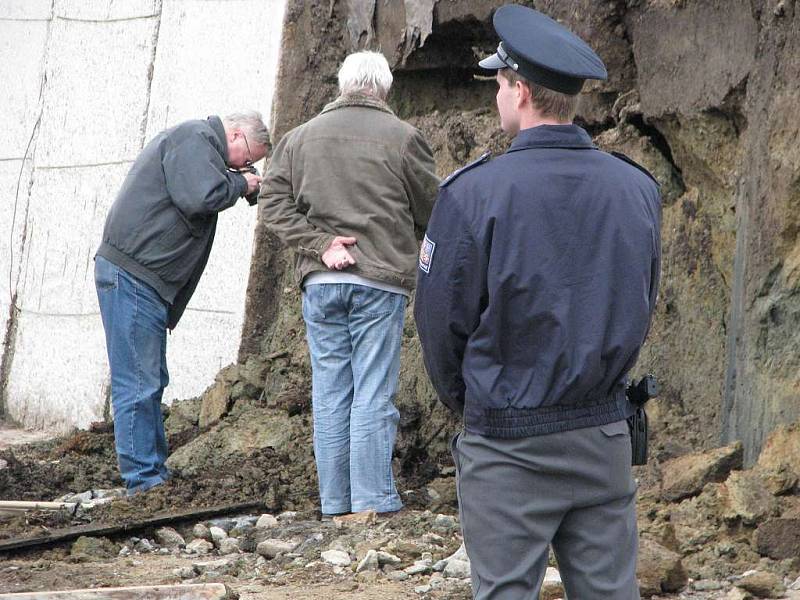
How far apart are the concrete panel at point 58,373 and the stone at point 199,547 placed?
2628 mm

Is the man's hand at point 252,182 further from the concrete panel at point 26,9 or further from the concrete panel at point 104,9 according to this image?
the concrete panel at point 26,9

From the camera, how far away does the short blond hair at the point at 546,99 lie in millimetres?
2758

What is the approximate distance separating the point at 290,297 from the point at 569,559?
434 centimetres

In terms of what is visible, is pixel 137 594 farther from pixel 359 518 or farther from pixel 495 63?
pixel 495 63

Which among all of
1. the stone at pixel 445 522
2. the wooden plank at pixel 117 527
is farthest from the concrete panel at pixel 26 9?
the stone at pixel 445 522

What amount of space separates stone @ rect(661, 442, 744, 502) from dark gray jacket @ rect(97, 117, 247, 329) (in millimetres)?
2243

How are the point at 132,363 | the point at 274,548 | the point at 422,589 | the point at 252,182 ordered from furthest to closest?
the point at 252,182 < the point at 132,363 < the point at 274,548 < the point at 422,589

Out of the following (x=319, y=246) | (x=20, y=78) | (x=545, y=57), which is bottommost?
(x=319, y=246)

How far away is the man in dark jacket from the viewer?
5570 mm

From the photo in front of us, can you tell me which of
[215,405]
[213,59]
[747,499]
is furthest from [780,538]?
[213,59]

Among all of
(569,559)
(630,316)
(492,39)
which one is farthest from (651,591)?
(492,39)

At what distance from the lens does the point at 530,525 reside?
2676 mm

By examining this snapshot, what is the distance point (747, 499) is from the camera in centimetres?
429

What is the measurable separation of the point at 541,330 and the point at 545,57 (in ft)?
1.96
